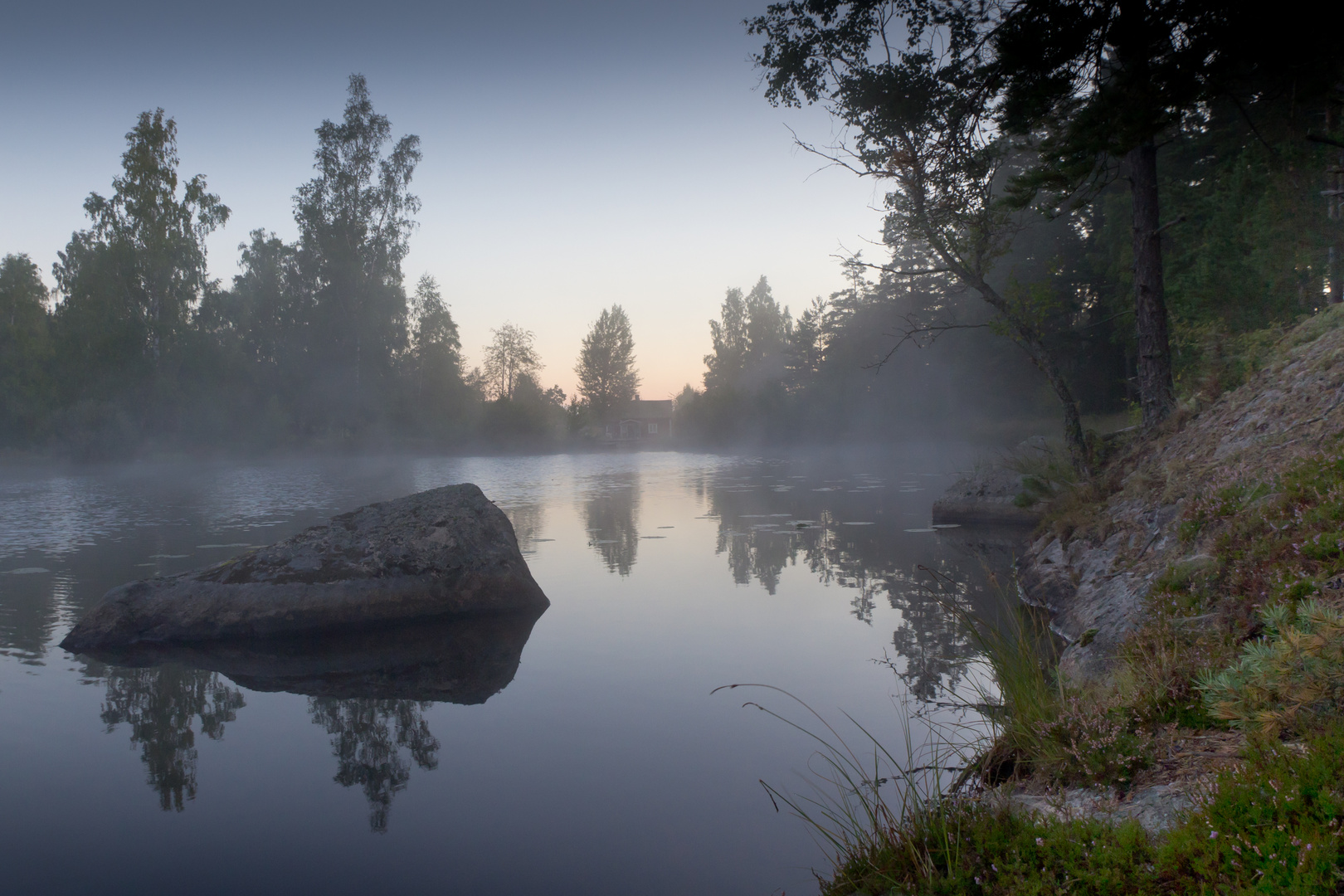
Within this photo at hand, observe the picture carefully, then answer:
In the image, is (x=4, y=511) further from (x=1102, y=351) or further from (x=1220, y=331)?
(x=1102, y=351)

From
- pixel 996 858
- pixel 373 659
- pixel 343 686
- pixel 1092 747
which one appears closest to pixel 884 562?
pixel 373 659

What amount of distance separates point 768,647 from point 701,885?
11.1ft

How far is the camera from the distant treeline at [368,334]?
105 feet

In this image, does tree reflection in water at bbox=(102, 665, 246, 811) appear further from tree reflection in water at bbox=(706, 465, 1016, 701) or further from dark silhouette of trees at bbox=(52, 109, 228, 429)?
dark silhouette of trees at bbox=(52, 109, 228, 429)

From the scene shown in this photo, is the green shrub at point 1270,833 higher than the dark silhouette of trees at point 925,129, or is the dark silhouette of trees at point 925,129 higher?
the dark silhouette of trees at point 925,129

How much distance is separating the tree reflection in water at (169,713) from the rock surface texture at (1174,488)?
216 inches

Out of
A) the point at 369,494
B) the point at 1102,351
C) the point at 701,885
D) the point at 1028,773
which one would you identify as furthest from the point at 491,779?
the point at 1102,351

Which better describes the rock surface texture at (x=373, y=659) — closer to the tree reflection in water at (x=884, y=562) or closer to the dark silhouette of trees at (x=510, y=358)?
the tree reflection in water at (x=884, y=562)

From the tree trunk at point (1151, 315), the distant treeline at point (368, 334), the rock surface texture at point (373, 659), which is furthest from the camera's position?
the distant treeline at point (368, 334)

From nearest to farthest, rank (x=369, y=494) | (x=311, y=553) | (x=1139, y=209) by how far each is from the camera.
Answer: (x=311, y=553) → (x=1139, y=209) → (x=369, y=494)

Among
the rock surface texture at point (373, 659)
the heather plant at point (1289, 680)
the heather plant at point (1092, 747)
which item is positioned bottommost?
the rock surface texture at point (373, 659)

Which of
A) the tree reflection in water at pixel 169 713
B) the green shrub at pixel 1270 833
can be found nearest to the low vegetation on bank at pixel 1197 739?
the green shrub at pixel 1270 833

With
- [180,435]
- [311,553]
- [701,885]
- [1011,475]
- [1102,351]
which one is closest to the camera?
[701,885]

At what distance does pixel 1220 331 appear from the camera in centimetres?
1034
